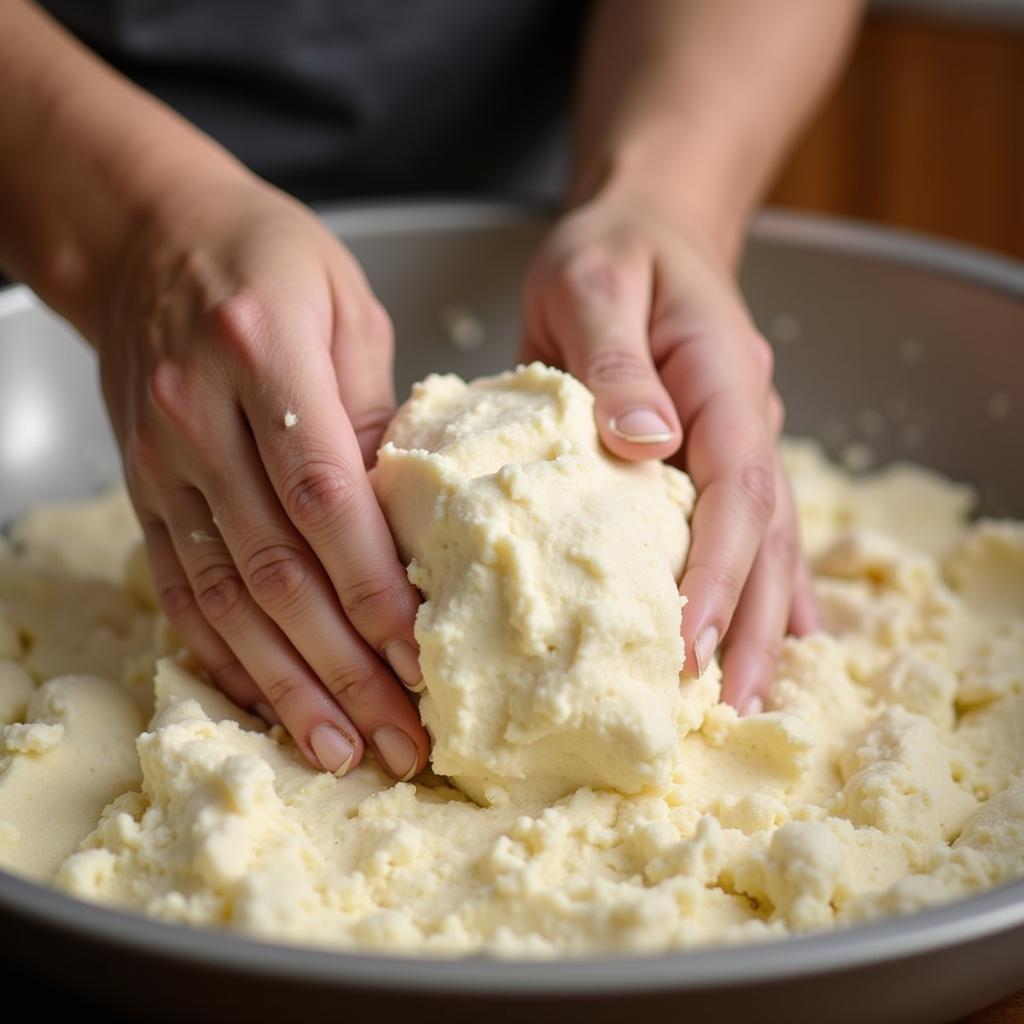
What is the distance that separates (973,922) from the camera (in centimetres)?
63

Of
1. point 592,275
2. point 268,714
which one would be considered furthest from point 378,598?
point 592,275

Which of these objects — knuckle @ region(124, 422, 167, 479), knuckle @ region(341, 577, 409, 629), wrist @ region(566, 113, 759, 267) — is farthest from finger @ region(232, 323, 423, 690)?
wrist @ region(566, 113, 759, 267)

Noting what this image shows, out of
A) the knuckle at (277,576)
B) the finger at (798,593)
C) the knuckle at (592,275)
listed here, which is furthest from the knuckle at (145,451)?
the finger at (798,593)

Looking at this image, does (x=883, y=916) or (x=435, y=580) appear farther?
(x=435, y=580)

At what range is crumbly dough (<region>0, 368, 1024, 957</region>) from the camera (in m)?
0.73

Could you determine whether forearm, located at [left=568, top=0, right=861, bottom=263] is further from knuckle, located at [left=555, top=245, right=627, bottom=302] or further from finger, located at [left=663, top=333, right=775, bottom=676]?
finger, located at [left=663, top=333, right=775, bottom=676]

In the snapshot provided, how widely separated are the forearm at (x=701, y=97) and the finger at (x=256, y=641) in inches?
21.9

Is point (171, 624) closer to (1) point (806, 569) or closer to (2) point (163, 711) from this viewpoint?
(2) point (163, 711)

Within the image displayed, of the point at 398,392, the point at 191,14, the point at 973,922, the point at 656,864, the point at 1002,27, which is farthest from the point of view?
the point at 1002,27

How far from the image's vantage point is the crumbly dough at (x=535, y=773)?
732 millimetres

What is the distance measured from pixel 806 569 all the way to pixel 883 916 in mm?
447

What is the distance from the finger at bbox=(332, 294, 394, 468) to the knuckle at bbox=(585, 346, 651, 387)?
0.16m

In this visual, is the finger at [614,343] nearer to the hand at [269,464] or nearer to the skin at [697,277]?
the skin at [697,277]

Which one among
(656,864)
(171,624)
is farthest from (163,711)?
(656,864)
